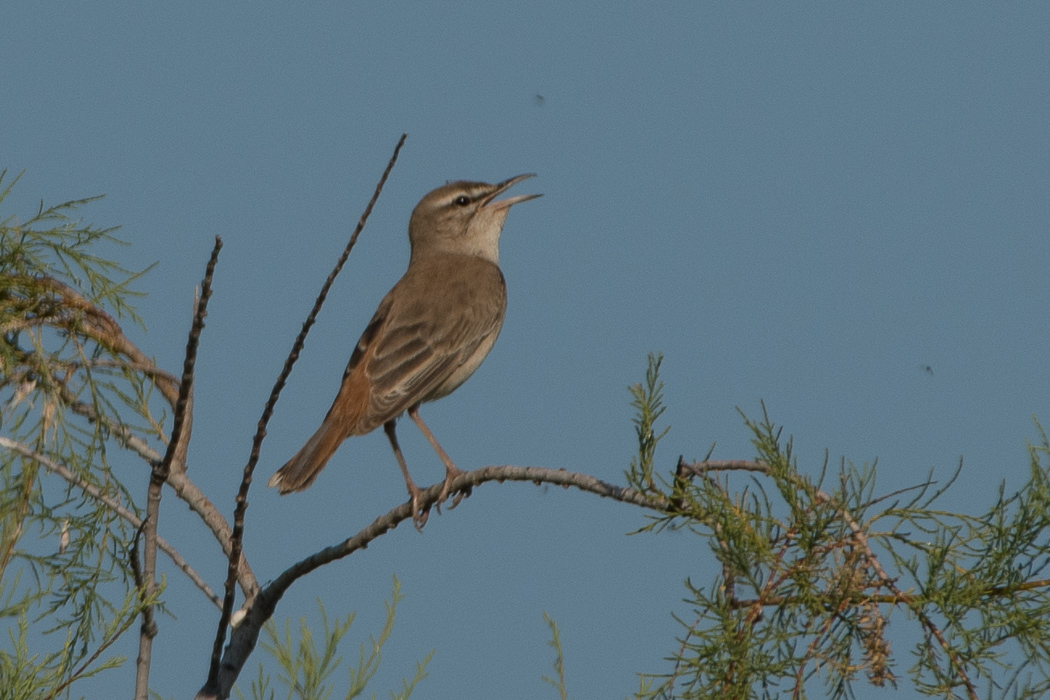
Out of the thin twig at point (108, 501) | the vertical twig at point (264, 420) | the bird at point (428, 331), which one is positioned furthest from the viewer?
the bird at point (428, 331)

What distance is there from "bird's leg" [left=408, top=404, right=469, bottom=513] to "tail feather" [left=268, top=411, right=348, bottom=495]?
626 millimetres

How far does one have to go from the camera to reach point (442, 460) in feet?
23.0

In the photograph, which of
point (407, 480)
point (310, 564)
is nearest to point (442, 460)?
point (407, 480)

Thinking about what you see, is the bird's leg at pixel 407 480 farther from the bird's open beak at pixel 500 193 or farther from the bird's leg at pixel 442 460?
the bird's open beak at pixel 500 193

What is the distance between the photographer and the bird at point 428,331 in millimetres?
6793

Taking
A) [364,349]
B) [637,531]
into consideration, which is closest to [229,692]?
[637,531]

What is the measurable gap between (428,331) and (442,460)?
98cm

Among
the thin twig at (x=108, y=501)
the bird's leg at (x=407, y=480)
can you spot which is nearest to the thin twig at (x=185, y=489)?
the thin twig at (x=108, y=501)

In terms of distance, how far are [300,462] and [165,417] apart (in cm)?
171

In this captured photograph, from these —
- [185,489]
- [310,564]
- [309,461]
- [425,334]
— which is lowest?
[310,564]

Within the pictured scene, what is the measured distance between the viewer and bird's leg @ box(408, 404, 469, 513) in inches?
237

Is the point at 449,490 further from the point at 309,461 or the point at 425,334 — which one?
the point at 425,334

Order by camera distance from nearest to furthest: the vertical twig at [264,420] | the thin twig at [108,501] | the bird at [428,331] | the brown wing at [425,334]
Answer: the vertical twig at [264,420]
the thin twig at [108,501]
the bird at [428,331]
the brown wing at [425,334]

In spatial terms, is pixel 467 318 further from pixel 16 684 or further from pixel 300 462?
pixel 16 684
